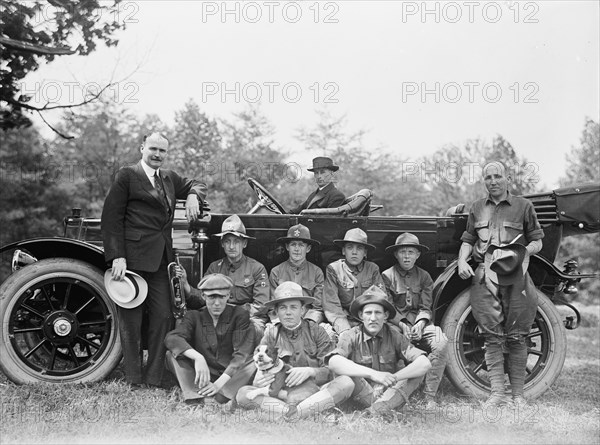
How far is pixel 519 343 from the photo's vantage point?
14.0ft

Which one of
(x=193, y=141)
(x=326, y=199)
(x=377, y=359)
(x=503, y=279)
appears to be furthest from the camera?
(x=193, y=141)

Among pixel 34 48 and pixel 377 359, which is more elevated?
pixel 34 48

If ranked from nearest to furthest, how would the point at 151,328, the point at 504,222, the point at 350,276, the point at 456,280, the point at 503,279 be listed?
1. the point at 151,328
2. the point at 503,279
3. the point at 504,222
4. the point at 350,276
5. the point at 456,280

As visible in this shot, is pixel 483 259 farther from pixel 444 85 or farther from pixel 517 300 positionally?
pixel 444 85

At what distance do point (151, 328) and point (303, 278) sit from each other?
1.15 metres

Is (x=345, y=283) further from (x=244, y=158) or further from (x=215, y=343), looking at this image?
(x=244, y=158)

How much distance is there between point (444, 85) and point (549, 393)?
2.95 metres

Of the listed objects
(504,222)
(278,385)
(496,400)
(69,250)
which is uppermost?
(504,222)

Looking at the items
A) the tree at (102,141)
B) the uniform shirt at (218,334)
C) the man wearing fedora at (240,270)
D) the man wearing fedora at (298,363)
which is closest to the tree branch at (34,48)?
the man wearing fedora at (240,270)

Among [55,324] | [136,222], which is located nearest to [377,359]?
[136,222]

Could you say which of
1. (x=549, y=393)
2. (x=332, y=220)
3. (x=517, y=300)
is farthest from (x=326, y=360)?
(x=549, y=393)

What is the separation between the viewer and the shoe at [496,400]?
13.6ft

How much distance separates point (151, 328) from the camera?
4152mm

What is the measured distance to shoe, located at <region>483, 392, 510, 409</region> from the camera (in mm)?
4152
